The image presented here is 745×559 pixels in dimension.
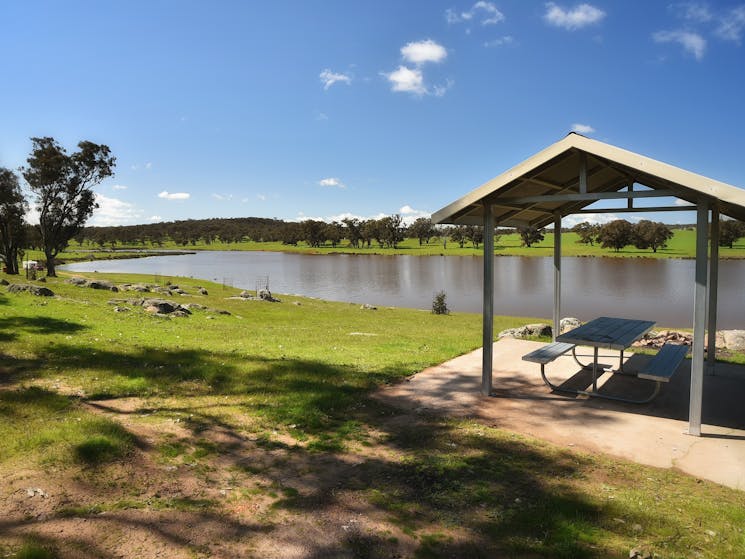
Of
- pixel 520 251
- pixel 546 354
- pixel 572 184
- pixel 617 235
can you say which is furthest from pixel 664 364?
pixel 617 235

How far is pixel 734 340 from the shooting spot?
1278 cm

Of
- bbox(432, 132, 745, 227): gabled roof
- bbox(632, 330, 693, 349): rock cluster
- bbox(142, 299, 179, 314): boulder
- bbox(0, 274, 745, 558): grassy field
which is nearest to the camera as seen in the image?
bbox(0, 274, 745, 558): grassy field

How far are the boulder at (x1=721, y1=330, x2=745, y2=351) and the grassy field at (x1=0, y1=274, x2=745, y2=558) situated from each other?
1015 cm

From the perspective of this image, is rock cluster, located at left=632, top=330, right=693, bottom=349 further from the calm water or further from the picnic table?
the calm water

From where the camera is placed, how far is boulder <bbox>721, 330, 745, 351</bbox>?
12.5 m

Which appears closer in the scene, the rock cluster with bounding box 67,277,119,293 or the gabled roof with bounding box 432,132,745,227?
the gabled roof with bounding box 432,132,745,227

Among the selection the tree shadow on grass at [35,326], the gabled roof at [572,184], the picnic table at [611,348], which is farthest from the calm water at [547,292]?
the tree shadow on grass at [35,326]

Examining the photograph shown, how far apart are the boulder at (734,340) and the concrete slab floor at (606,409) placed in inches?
163

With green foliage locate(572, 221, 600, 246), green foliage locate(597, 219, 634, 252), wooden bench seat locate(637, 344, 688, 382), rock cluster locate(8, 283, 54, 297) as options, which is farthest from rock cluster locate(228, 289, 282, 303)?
green foliage locate(572, 221, 600, 246)

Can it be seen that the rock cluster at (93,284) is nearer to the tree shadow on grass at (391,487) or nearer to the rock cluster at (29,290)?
the rock cluster at (29,290)

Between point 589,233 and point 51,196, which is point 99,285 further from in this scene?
point 589,233

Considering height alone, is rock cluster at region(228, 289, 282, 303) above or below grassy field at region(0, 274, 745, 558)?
below

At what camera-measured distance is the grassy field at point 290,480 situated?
3.52m

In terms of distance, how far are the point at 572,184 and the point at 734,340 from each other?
8242 millimetres
